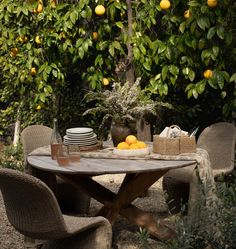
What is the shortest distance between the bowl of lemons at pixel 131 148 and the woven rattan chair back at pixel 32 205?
923mm

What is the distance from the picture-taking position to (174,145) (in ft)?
11.6

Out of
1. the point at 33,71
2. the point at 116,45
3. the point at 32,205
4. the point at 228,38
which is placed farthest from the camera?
the point at 33,71

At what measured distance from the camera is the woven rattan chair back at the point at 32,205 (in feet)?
8.45

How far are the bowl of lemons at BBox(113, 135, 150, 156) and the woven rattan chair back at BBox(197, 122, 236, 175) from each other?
0.97m

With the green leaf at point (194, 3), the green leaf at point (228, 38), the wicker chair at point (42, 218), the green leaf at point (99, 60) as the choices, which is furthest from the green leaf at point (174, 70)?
the wicker chair at point (42, 218)

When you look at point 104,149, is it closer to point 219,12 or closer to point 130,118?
point 130,118

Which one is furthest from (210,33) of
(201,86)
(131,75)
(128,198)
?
(128,198)

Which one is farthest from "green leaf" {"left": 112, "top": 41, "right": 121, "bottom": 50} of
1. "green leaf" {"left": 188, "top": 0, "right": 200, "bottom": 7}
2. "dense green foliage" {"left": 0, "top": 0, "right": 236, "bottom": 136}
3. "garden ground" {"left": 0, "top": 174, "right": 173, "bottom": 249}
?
"garden ground" {"left": 0, "top": 174, "right": 173, "bottom": 249}

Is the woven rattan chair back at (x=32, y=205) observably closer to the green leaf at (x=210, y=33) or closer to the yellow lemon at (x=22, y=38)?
the green leaf at (x=210, y=33)

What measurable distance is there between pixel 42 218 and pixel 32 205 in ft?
0.24

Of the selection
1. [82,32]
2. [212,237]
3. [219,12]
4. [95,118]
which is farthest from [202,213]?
[95,118]

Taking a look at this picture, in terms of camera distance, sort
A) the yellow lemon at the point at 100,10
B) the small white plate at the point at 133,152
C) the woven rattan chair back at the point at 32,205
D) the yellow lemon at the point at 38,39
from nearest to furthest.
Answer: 1. the woven rattan chair back at the point at 32,205
2. the small white plate at the point at 133,152
3. the yellow lemon at the point at 100,10
4. the yellow lemon at the point at 38,39

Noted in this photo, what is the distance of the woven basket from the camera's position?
11.6 ft

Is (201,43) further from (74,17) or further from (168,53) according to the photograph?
(74,17)
